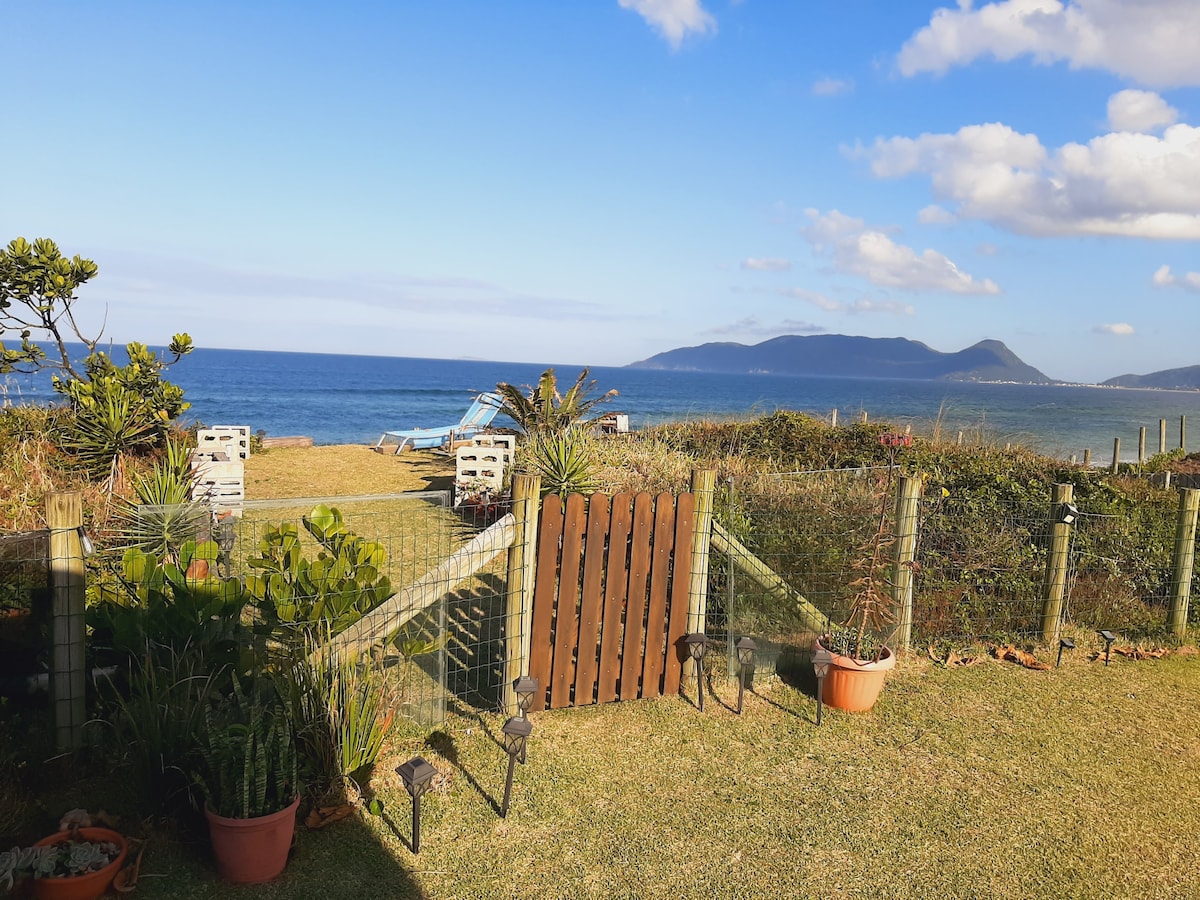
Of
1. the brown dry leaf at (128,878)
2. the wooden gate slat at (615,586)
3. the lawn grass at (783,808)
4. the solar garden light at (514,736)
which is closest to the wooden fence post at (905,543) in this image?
the lawn grass at (783,808)

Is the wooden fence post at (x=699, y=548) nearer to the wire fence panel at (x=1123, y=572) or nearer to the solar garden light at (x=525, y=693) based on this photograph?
the solar garden light at (x=525, y=693)

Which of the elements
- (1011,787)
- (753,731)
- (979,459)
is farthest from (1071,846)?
(979,459)

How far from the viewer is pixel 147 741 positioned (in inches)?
133

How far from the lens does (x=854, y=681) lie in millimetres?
4988

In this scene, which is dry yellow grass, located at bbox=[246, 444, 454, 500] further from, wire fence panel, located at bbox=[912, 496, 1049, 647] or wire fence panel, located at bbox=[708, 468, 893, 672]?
wire fence panel, located at bbox=[912, 496, 1049, 647]

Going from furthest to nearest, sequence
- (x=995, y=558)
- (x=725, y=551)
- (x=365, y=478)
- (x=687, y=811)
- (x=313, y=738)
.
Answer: (x=365, y=478) < (x=995, y=558) < (x=725, y=551) < (x=687, y=811) < (x=313, y=738)

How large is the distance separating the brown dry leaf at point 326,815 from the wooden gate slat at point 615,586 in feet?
5.80

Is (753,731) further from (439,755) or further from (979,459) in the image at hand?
(979,459)

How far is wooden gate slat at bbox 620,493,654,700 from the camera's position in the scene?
15.8 feet

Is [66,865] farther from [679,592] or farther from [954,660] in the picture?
[954,660]

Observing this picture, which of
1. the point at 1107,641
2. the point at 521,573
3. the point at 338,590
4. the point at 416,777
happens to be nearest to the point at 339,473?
the point at 338,590

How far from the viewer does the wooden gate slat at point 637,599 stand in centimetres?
482

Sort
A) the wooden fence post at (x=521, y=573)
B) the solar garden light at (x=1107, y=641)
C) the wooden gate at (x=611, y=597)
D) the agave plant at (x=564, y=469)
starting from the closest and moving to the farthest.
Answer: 1. the wooden fence post at (x=521, y=573)
2. the wooden gate at (x=611, y=597)
3. the solar garden light at (x=1107, y=641)
4. the agave plant at (x=564, y=469)

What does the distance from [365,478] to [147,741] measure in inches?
377
